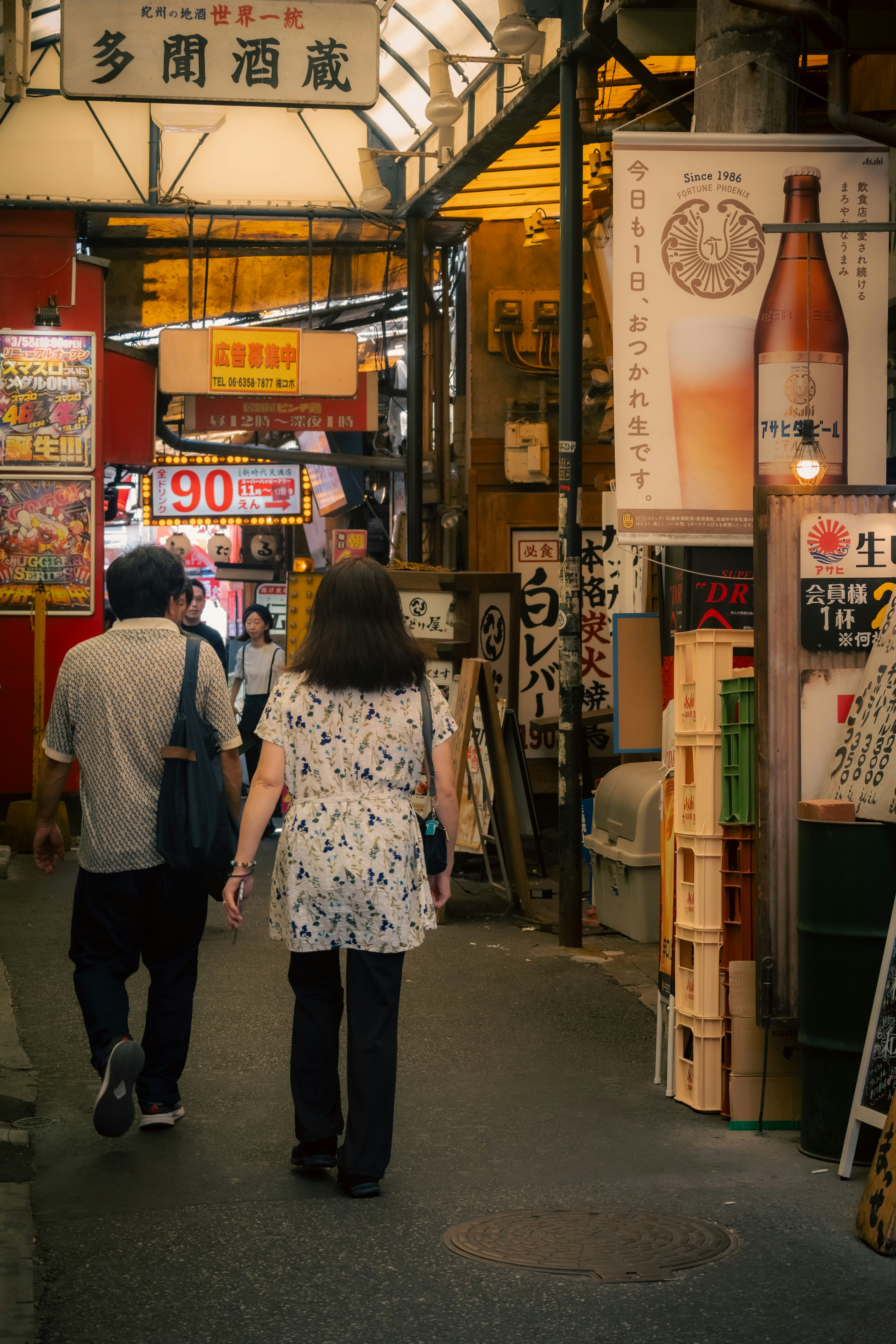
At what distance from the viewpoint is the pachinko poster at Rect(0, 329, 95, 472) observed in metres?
14.3

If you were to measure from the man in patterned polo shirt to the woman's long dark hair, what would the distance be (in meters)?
0.78

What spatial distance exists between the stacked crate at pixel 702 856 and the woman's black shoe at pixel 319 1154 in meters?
1.52

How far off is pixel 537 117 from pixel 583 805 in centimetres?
481

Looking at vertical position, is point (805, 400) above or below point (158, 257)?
below

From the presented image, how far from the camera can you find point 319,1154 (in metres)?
5.14

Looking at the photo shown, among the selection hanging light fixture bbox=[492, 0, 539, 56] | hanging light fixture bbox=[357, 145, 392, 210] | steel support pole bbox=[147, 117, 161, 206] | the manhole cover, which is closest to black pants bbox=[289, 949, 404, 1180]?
the manhole cover

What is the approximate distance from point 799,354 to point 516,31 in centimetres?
446

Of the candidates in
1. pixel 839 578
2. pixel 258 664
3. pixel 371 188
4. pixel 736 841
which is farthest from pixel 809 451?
pixel 258 664

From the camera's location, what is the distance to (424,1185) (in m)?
5.06

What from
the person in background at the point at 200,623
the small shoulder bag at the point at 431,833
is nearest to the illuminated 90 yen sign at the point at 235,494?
the person in background at the point at 200,623

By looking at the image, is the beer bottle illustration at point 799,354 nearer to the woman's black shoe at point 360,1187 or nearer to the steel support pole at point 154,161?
the woman's black shoe at point 360,1187

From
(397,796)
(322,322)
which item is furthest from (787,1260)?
(322,322)

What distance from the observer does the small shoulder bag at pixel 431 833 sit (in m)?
5.11

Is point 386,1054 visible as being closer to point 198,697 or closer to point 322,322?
point 198,697
